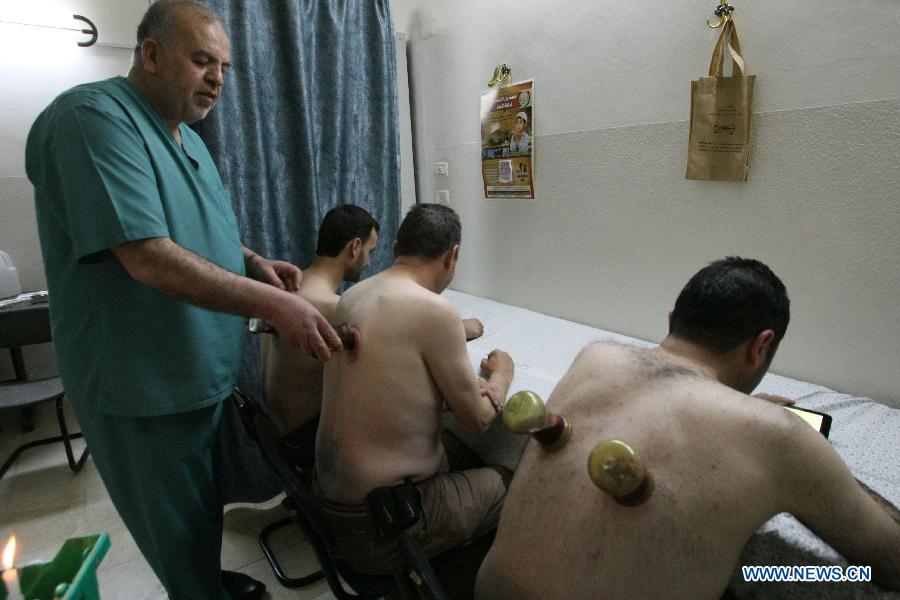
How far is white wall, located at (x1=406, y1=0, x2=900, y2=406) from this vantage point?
1.29m

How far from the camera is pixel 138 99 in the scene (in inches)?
45.2

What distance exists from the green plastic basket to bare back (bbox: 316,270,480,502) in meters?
0.61

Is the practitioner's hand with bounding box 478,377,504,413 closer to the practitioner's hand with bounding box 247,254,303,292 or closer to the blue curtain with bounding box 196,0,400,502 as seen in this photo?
the practitioner's hand with bounding box 247,254,303,292

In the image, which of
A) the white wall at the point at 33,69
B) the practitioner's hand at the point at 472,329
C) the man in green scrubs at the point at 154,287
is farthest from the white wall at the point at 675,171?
the white wall at the point at 33,69

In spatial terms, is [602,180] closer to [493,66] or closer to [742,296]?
[493,66]

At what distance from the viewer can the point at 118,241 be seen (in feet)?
3.17

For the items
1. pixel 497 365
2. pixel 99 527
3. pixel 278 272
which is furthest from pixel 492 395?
pixel 99 527

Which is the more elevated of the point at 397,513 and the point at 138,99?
the point at 138,99

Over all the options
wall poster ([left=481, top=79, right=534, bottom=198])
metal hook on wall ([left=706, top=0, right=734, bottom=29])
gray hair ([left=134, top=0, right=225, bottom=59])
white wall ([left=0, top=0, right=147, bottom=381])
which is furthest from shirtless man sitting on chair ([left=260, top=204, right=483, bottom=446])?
white wall ([left=0, top=0, right=147, bottom=381])

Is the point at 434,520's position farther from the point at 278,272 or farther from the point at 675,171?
the point at 675,171

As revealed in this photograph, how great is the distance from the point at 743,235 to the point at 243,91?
174 cm

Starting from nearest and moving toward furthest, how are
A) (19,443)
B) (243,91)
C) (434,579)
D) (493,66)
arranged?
(434,579)
(243,91)
(493,66)
(19,443)

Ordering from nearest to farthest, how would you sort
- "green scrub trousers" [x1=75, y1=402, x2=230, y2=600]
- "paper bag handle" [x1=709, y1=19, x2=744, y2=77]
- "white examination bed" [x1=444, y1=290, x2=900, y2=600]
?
"white examination bed" [x1=444, y1=290, x2=900, y2=600] < "green scrub trousers" [x1=75, y1=402, x2=230, y2=600] < "paper bag handle" [x1=709, y1=19, x2=744, y2=77]

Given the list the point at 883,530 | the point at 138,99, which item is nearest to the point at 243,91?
the point at 138,99
